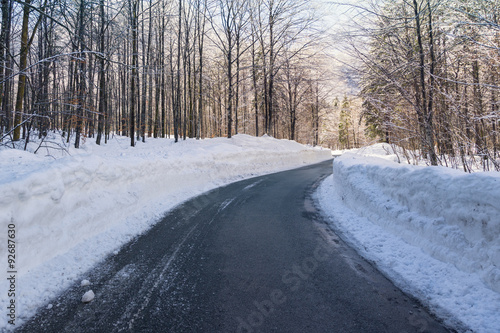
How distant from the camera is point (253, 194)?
8.41m

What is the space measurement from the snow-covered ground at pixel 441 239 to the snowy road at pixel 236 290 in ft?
1.09

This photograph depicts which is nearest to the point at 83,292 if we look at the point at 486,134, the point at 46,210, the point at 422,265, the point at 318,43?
the point at 46,210

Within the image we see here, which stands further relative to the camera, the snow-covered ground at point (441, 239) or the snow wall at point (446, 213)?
the snow wall at point (446, 213)

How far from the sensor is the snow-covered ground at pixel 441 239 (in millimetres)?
2602

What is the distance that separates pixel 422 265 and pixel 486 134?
156 inches

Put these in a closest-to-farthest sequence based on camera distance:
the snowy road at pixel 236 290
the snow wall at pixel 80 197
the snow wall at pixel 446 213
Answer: the snowy road at pixel 236 290 → the snow wall at pixel 446 213 → the snow wall at pixel 80 197

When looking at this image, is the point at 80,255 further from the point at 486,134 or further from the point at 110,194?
the point at 486,134

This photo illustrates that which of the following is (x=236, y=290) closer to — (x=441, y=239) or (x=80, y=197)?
(x=441, y=239)

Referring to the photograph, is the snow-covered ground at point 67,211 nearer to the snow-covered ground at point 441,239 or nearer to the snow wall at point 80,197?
the snow wall at point 80,197

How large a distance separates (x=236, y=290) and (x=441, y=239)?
2895 millimetres

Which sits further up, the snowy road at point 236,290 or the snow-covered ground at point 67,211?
the snow-covered ground at point 67,211

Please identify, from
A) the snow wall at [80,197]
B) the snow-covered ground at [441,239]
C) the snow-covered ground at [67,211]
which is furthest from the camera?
the snow wall at [80,197]

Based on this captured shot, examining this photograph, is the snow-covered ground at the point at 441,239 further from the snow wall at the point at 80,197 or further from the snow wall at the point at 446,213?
the snow wall at the point at 80,197

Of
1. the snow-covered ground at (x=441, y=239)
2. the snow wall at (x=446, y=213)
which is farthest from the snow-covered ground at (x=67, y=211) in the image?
the snow wall at (x=446, y=213)
